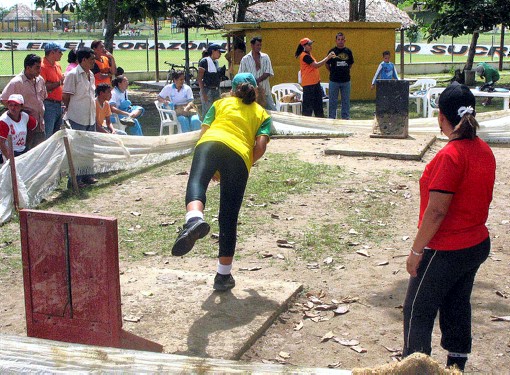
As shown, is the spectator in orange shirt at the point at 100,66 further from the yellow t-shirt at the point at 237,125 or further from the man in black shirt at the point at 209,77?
the yellow t-shirt at the point at 237,125

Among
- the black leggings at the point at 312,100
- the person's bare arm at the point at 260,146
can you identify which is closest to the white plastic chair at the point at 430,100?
the black leggings at the point at 312,100

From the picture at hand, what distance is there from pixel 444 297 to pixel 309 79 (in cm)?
1091

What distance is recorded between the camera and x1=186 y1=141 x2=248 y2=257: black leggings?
5086 mm

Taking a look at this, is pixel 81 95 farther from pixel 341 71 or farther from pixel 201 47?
pixel 201 47

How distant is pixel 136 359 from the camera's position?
2.62 meters

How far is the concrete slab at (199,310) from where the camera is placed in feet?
15.9

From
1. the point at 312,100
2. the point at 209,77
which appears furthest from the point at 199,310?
the point at 312,100

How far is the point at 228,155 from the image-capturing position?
5.18 metres

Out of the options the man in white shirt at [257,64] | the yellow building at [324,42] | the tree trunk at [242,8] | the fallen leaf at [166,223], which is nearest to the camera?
the fallen leaf at [166,223]

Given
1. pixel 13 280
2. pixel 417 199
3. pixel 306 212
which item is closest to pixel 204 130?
pixel 13 280

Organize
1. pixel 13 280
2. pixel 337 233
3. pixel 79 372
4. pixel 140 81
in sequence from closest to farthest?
pixel 79 372
pixel 13 280
pixel 337 233
pixel 140 81

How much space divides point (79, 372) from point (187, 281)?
3256mm

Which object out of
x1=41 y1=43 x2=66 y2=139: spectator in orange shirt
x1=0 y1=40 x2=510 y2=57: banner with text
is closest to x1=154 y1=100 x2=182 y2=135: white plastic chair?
x1=41 y1=43 x2=66 y2=139: spectator in orange shirt

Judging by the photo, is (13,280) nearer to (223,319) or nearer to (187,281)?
(187,281)
